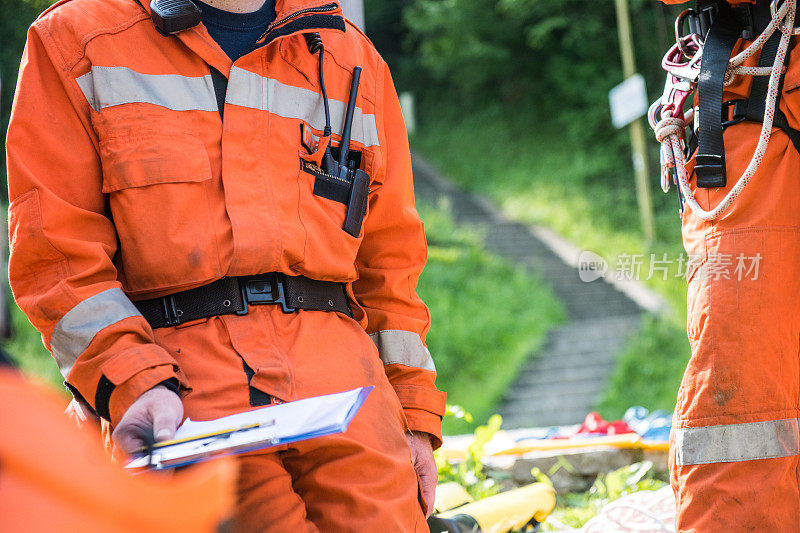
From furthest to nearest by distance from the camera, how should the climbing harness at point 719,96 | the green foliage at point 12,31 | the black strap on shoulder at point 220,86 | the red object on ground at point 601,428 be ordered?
the green foliage at point 12,31, the red object on ground at point 601,428, the climbing harness at point 719,96, the black strap on shoulder at point 220,86

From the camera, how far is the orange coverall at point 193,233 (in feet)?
5.20

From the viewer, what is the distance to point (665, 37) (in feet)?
74.5

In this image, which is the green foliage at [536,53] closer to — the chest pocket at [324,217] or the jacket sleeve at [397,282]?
the jacket sleeve at [397,282]

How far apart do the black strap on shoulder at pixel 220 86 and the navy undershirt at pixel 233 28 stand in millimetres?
71

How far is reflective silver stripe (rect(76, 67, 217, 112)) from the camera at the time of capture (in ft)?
5.64

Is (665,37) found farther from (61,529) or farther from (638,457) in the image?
(61,529)

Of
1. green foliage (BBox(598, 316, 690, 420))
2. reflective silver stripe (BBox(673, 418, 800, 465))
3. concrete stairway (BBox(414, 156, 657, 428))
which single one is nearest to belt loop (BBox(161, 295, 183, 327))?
reflective silver stripe (BBox(673, 418, 800, 465))

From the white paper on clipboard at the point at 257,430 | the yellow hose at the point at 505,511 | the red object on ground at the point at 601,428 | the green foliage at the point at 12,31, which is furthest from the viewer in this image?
the green foliage at the point at 12,31

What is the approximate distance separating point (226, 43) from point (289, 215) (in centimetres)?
43

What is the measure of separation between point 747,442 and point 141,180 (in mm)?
1576

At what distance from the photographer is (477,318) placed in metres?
13.6

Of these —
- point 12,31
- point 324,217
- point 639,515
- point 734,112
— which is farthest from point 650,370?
point 324,217

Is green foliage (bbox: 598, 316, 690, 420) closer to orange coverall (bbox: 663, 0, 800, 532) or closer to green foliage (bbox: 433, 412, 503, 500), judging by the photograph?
green foliage (bbox: 433, 412, 503, 500)

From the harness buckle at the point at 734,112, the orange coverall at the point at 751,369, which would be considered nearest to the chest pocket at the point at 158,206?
the orange coverall at the point at 751,369
